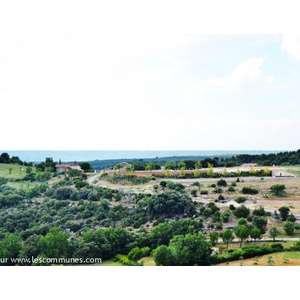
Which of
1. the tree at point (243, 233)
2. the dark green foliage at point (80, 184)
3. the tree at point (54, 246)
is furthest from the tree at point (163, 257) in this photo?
the dark green foliage at point (80, 184)

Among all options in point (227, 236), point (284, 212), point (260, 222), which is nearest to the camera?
point (227, 236)

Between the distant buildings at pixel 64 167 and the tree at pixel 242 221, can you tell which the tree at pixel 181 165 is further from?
the distant buildings at pixel 64 167

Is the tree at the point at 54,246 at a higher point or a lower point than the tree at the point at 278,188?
lower

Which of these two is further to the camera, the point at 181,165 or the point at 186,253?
the point at 181,165

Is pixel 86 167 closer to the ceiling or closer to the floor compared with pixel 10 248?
closer to the ceiling

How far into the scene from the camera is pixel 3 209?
1269 cm

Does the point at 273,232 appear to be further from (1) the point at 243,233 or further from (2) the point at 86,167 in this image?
(2) the point at 86,167

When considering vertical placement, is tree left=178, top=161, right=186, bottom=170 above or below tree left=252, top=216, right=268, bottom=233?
above

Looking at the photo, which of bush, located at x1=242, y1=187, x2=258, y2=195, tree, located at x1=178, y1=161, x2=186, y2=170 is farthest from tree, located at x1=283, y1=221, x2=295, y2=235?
tree, located at x1=178, y1=161, x2=186, y2=170

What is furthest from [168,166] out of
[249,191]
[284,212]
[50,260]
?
[50,260]

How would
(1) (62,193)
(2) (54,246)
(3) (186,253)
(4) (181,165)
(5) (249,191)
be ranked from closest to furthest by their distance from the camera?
(3) (186,253)
(2) (54,246)
(5) (249,191)
(1) (62,193)
(4) (181,165)

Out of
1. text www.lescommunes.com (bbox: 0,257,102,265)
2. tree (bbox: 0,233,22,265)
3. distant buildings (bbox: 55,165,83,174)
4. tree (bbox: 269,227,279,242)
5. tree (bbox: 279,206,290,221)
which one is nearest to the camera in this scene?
text www.lescommunes.com (bbox: 0,257,102,265)

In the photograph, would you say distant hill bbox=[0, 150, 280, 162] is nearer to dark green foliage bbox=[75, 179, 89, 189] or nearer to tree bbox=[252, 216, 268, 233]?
dark green foliage bbox=[75, 179, 89, 189]

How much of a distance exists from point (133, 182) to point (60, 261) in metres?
7.45
